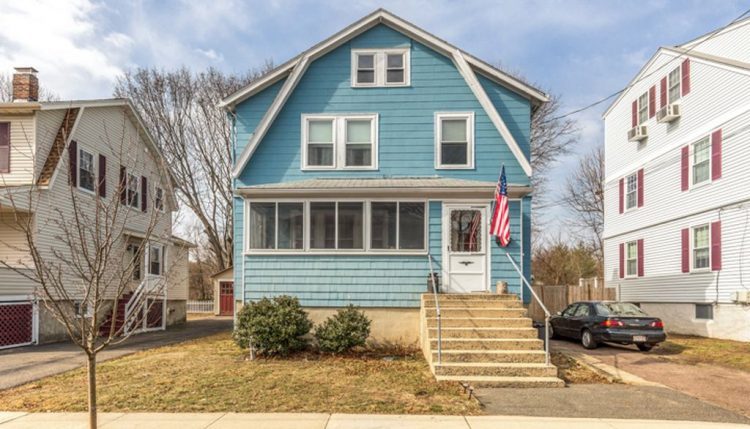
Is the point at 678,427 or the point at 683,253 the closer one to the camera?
the point at 678,427

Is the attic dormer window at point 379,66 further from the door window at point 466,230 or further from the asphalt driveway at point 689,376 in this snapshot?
the asphalt driveway at point 689,376

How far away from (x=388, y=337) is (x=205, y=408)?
18.7 ft

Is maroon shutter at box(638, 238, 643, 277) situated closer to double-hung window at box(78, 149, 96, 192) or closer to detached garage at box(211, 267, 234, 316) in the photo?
double-hung window at box(78, 149, 96, 192)

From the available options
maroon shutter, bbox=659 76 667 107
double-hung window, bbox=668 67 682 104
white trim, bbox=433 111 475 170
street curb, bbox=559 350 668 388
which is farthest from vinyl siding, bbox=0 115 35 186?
maroon shutter, bbox=659 76 667 107

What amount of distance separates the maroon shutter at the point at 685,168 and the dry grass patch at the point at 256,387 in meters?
12.9

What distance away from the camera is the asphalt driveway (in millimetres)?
8266

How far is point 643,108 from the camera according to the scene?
2081cm

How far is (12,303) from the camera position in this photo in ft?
45.1

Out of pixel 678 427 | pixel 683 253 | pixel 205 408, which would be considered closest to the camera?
pixel 678 427

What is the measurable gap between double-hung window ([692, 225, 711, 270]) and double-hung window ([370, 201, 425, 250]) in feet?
35.1

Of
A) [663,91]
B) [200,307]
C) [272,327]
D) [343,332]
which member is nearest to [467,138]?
[343,332]

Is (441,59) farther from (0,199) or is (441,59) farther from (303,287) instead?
(0,199)

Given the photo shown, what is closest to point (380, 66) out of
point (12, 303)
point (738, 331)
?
point (12, 303)

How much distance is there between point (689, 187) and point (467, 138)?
974cm
